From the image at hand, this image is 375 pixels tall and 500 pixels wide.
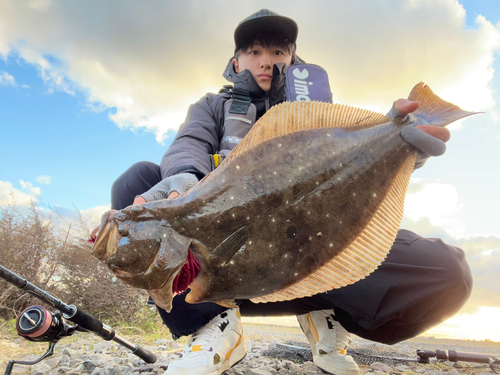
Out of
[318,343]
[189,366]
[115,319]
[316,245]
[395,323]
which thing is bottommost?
[115,319]

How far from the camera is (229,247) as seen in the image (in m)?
1.46

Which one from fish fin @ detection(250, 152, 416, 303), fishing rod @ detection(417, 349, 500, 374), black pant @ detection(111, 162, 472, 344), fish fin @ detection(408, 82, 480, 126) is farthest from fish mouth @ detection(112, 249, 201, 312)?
fishing rod @ detection(417, 349, 500, 374)

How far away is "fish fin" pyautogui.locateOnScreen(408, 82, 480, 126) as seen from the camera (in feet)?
6.52

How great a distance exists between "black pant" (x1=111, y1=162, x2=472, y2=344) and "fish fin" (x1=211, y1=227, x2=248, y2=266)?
1404mm

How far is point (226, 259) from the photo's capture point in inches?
57.4

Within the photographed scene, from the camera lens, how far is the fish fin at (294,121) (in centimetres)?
158

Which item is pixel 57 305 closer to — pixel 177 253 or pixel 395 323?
pixel 177 253

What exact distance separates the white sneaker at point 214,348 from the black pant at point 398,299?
0.29ft

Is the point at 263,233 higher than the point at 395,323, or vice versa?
the point at 263,233

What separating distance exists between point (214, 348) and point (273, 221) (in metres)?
1.66

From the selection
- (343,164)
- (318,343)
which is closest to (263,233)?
(343,164)

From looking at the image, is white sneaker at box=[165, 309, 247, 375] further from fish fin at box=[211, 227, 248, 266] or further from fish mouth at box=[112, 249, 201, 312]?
fish fin at box=[211, 227, 248, 266]

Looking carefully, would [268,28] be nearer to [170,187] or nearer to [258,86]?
[258,86]

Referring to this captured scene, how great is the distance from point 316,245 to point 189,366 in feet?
5.45
